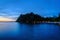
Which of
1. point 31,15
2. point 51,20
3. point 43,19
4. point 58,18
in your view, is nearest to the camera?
point 58,18

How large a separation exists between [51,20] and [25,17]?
1988 inches

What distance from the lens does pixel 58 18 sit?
133125 millimetres

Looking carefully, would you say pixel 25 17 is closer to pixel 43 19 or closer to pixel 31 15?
pixel 31 15

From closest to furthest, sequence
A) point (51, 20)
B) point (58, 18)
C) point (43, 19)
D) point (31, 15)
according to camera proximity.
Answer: point (58, 18) < point (51, 20) < point (43, 19) < point (31, 15)

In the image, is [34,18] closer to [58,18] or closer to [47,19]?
[47,19]

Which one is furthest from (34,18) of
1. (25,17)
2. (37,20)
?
(25,17)

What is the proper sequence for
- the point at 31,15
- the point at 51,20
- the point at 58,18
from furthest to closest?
1. the point at 31,15
2. the point at 51,20
3. the point at 58,18

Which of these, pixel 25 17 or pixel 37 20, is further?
pixel 25 17

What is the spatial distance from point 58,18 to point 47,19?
82.4 feet

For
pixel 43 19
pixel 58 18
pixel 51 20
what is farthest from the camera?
pixel 43 19

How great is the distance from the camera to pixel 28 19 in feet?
587

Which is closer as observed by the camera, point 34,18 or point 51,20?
point 51,20

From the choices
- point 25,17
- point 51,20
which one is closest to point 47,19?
point 51,20

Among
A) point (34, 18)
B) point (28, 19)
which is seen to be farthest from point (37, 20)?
point (28, 19)
